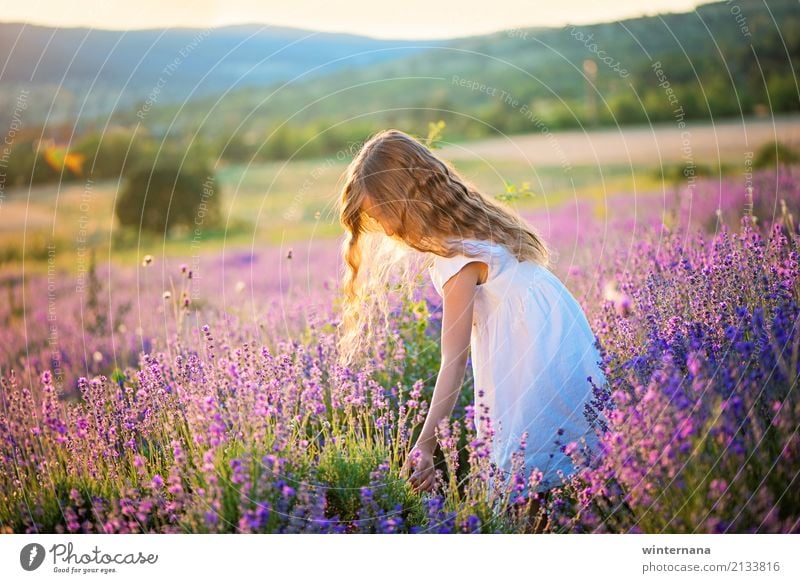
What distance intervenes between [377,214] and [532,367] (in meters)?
0.76

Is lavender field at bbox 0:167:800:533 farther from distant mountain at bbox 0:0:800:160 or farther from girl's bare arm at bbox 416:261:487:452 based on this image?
distant mountain at bbox 0:0:800:160

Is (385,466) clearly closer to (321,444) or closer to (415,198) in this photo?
(321,444)

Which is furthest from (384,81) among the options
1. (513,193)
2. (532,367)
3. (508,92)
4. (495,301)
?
(532,367)

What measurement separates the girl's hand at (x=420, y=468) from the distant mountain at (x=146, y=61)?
2.36 meters

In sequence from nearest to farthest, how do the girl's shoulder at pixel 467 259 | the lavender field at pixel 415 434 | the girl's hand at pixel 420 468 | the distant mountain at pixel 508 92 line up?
the lavender field at pixel 415 434
the girl's hand at pixel 420 468
the girl's shoulder at pixel 467 259
the distant mountain at pixel 508 92

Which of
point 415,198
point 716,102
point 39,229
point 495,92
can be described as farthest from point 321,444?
point 495,92

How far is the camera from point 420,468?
2.75 m

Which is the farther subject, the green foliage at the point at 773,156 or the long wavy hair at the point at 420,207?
the green foliage at the point at 773,156

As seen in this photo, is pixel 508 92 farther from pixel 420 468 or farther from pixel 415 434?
pixel 420 468

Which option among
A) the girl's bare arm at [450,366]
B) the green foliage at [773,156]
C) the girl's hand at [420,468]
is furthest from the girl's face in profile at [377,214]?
the green foliage at [773,156]

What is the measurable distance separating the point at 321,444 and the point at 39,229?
6.78 m

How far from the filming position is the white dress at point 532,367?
9.39 feet

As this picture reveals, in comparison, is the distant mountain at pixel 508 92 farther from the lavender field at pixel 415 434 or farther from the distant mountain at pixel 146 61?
the lavender field at pixel 415 434

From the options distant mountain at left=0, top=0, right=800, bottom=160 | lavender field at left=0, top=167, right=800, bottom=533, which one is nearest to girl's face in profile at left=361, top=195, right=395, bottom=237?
lavender field at left=0, top=167, right=800, bottom=533
